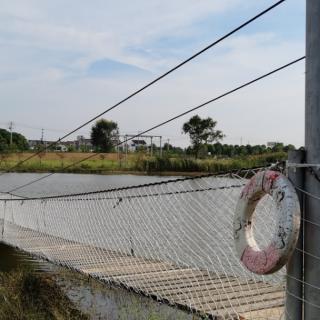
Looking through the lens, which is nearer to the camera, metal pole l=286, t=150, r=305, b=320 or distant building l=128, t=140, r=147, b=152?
metal pole l=286, t=150, r=305, b=320

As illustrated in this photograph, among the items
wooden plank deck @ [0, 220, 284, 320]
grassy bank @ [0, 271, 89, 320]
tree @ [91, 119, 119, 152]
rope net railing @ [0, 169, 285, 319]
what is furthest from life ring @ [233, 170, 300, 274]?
tree @ [91, 119, 119, 152]

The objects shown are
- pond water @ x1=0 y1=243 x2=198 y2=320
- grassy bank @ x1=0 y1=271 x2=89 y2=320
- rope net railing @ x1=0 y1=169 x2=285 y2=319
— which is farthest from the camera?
grassy bank @ x1=0 y1=271 x2=89 y2=320

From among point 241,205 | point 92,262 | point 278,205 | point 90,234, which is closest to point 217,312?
point 241,205

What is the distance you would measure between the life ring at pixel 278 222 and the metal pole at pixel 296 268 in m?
0.07

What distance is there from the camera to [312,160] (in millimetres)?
2096

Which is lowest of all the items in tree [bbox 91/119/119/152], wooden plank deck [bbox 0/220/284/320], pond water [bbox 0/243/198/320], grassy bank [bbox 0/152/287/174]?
pond water [bbox 0/243/198/320]

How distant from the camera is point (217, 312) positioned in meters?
3.94

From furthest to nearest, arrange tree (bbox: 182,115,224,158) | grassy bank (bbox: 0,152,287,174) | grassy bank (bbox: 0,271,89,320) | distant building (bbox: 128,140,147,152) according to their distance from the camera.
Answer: distant building (bbox: 128,140,147,152) < tree (bbox: 182,115,224,158) < grassy bank (bbox: 0,152,287,174) < grassy bank (bbox: 0,271,89,320)

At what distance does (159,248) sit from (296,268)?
507 centimetres

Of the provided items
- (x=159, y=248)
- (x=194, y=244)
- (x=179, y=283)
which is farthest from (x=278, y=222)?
(x=194, y=244)

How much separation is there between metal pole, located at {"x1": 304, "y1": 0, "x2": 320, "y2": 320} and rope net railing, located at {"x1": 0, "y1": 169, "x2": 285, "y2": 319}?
0.80 m

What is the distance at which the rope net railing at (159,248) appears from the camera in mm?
4238

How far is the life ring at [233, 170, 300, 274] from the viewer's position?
1.99 metres

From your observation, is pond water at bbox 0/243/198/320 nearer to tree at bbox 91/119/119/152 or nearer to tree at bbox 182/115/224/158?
tree at bbox 182/115/224/158
